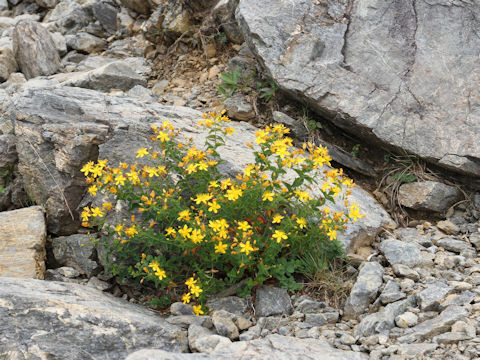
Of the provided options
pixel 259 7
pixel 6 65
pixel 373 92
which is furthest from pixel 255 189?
pixel 6 65

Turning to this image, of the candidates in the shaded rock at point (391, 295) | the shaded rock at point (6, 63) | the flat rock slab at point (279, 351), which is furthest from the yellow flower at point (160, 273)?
→ the shaded rock at point (6, 63)

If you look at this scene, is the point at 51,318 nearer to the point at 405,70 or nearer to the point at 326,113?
the point at 326,113

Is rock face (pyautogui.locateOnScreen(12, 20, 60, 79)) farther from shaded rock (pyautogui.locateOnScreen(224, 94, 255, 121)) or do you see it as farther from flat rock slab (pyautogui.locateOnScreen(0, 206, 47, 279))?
flat rock slab (pyautogui.locateOnScreen(0, 206, 47, 279))

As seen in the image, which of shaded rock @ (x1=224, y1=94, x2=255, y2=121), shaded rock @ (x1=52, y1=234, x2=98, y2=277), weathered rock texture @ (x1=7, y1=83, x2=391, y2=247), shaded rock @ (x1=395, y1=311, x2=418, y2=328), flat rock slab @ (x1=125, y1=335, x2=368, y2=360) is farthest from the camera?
shaded rock @ (x1=224, y1=94, x2=255, y2=121)

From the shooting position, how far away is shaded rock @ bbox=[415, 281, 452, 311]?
304cm

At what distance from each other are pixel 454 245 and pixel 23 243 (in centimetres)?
336

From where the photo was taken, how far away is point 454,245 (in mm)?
3885

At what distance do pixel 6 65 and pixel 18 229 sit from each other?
12.4ft

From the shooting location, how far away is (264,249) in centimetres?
352

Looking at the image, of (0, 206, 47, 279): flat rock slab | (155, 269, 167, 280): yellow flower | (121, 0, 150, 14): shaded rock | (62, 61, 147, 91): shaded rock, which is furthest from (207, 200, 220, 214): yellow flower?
(121, 0, 150, 14): shaded rock

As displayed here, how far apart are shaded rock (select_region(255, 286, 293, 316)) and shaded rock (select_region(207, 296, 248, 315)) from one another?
98mm

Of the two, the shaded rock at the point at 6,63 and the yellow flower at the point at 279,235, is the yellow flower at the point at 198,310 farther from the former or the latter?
the shaded rock at the point at 6,63

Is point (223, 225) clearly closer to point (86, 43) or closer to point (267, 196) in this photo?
point (267, 196)

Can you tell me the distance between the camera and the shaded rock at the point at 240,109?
17.3 feet
